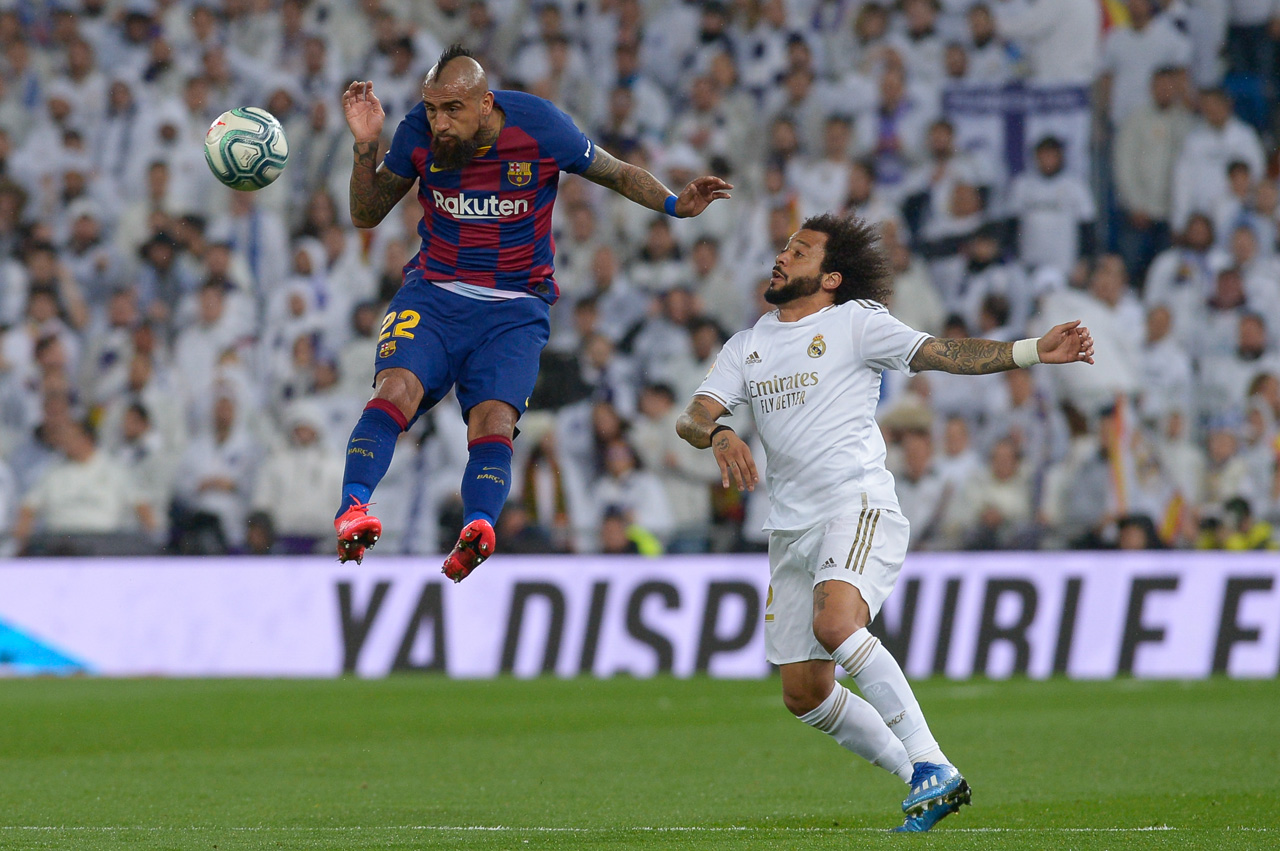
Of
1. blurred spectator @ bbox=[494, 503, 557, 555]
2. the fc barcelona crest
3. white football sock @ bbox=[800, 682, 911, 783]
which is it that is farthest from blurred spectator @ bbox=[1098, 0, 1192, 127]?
white football sock @ bbox=[800, 682, 911, 783]

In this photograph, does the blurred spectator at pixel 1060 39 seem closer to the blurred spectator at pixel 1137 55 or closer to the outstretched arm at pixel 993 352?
the blurred spectator at pixel 1137 55

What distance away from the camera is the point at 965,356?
23.9ft

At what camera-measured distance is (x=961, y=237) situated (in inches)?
711

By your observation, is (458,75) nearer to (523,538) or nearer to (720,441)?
(720,441)

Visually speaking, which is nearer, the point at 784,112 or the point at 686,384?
the point at 686,384

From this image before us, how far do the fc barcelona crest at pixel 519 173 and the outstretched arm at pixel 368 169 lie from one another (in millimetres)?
458

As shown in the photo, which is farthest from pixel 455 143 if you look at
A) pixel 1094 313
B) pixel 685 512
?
pixel 1094 313

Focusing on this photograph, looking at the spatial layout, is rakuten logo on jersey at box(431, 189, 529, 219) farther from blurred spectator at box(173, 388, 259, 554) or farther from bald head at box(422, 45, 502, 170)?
blurred spectator at box(173, 388, 259, 554)

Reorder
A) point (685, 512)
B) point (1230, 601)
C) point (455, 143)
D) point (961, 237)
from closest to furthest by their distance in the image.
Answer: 1. point (455, 143)
2. point (1230, 601)
3. point (685, 512)
4. point (961, 237)

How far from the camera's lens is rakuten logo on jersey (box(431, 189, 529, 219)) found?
26.6 feet

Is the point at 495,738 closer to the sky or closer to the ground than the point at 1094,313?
closer to the ground

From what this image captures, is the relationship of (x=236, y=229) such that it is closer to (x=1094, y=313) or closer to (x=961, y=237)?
(x=961, y=237)

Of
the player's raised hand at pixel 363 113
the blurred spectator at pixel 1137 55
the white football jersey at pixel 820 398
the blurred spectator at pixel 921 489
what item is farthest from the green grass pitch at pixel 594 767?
the blurred spectator at pixel 1137 55

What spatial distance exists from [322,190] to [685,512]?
5.79 metres
